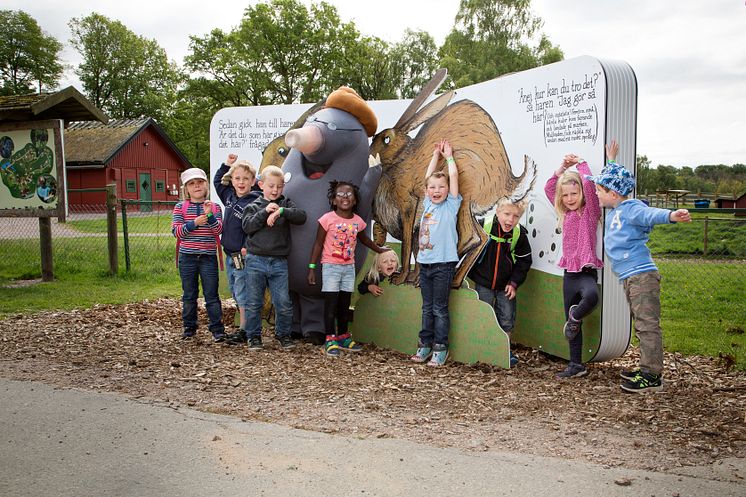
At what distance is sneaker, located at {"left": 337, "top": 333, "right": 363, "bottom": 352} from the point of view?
6.07 meters

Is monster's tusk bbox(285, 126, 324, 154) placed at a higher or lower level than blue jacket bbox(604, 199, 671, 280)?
higher

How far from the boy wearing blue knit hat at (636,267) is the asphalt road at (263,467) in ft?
4.04

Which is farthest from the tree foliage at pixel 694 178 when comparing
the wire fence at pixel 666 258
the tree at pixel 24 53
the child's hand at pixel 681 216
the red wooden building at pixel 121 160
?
the tree at pixel 24 53

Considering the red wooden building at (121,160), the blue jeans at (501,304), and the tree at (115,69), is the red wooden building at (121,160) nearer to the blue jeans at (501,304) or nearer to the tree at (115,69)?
the tree at (115,69)

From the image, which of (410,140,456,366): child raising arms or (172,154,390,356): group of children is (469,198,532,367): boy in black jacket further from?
(172,154,390,356): group of children

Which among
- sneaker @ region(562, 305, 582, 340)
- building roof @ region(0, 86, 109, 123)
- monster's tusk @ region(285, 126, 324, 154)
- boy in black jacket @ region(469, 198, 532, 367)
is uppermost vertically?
building roof @ region(0, 86, 109, 123)

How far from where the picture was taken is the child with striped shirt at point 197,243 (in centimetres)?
639

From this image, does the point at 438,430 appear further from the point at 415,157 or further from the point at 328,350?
the point at 415,157

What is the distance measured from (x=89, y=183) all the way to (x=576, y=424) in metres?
34.2

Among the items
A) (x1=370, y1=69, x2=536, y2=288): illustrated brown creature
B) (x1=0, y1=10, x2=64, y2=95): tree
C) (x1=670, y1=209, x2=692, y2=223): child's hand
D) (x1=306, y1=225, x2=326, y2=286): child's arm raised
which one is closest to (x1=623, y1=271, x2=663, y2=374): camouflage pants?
(x1=670, y1=209, x2=692, y2=223): child's hand

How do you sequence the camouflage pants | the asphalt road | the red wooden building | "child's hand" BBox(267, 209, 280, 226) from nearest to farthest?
1. the asphalt road
2. the camouflage pants
3. "child's hand" BBox(267, 209, 280, 226)
4. the red wooden building

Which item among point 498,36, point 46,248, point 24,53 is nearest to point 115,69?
point 24,53

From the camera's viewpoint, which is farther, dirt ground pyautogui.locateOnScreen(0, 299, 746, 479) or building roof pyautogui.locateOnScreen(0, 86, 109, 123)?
building roof pyautogui.locateOnScreen(0, 86, 109, 123)

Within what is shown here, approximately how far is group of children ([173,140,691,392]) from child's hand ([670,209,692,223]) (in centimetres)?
1
